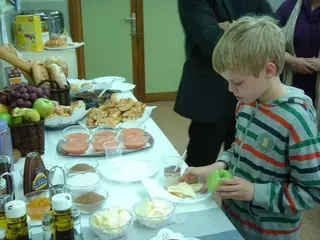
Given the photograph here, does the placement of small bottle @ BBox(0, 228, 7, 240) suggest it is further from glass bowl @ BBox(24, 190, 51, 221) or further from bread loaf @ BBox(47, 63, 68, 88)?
bread loaf @ BBox(47, 63, 68, 88)

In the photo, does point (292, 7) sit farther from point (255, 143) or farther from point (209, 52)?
point (255, 143)

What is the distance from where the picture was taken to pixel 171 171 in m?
1.24

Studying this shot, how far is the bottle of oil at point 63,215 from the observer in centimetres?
78

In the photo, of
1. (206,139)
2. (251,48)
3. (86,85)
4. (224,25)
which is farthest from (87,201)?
(86,85)

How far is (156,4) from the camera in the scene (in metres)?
4.55

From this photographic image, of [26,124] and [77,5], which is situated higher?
[77,5]

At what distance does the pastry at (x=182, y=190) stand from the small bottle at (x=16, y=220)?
0.46m

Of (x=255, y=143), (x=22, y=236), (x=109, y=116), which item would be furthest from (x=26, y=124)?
(x=255, y=143)

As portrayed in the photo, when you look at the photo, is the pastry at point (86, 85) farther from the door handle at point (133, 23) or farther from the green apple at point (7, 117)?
the door handle at point (133, 23)

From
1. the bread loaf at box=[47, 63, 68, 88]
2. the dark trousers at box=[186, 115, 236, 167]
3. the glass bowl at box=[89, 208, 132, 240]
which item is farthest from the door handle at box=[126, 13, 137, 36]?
the glass bowl at box=[89, 208, 132, 240]

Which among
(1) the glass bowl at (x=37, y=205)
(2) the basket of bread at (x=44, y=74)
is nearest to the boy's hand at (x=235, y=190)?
(1) the glass bowl at (x=37, y=205)

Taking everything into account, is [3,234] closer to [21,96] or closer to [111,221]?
[111,221]

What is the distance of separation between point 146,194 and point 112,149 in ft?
1.00

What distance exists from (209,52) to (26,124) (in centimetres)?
83
